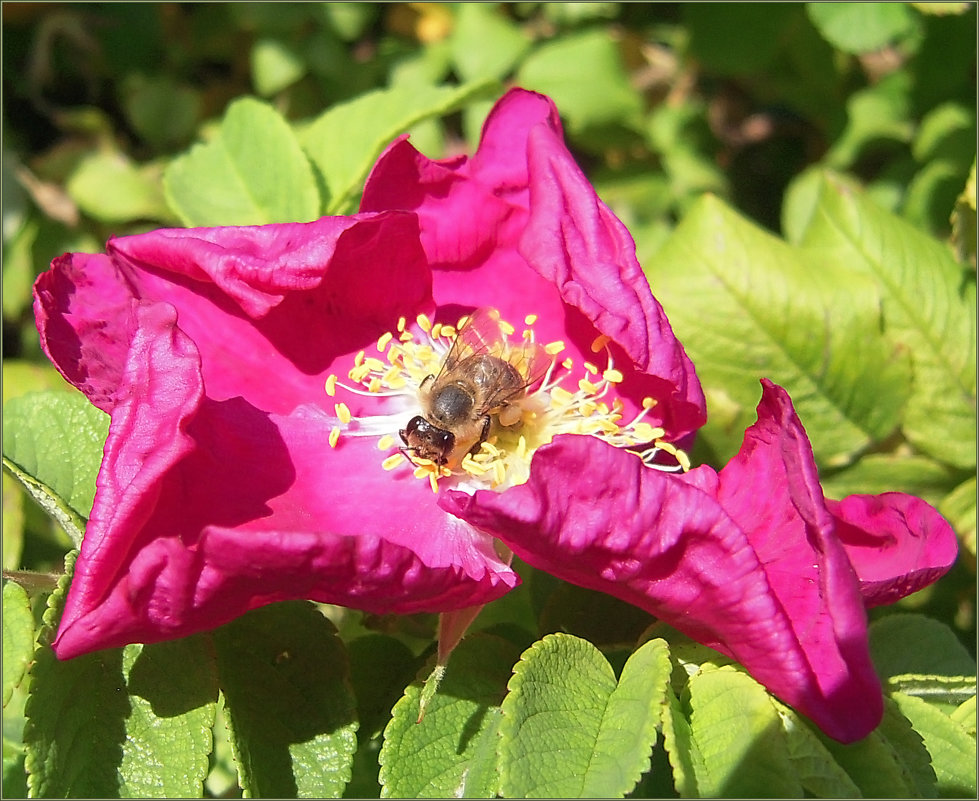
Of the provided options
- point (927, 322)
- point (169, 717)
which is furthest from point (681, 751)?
point (927, 322)

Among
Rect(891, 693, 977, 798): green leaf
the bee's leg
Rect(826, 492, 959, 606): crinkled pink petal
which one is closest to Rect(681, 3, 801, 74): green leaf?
the bee's leg

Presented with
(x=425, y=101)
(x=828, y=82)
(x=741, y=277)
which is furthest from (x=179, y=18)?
(x=741, y=277)

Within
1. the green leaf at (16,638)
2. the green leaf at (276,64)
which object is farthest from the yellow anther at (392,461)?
the green leaf at (276,64)

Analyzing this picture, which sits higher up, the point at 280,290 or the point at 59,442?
the point at 280,290

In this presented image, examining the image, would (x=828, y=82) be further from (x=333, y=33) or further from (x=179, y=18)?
(x=179, y=18)

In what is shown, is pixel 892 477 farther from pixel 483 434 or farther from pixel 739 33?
pixel 739 33

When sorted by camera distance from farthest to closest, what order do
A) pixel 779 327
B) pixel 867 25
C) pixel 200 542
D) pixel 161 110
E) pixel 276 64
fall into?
pixel 161 110, pixel 276 64, pixel 867 25, pixel 779 327, pixel 200 542

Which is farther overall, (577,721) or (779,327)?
(779,327)
